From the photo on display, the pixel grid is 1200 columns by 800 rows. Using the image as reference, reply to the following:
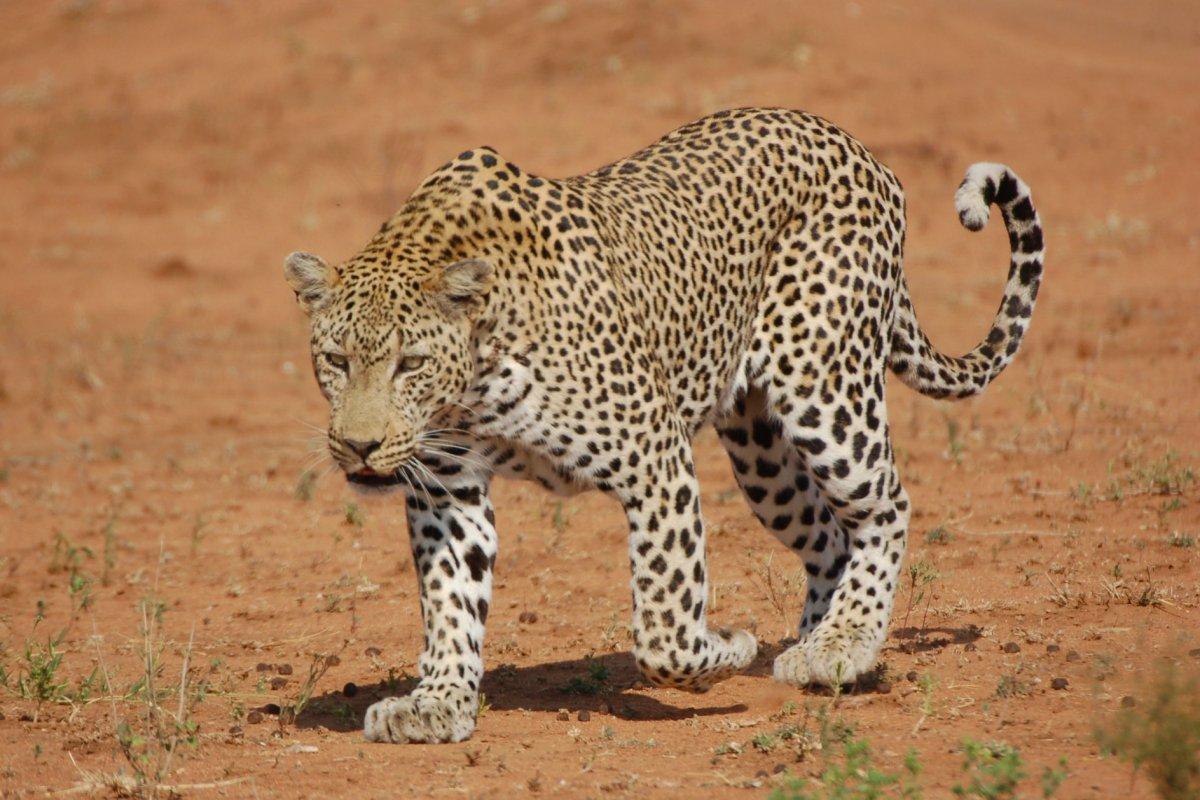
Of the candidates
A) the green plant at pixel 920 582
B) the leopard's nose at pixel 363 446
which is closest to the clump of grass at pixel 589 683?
the green plant at pixel 920 582

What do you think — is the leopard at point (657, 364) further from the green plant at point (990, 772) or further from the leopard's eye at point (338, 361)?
the green plant at point (990, 772)

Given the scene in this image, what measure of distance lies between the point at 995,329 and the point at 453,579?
2826 millimetres

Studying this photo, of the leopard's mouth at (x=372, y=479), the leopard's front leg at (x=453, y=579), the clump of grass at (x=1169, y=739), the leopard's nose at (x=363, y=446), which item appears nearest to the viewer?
the clump of grass at (x=1169, y=739)

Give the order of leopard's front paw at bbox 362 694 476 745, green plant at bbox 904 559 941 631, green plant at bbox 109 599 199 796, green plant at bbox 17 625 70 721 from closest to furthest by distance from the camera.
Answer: green plant at bbox 109 599 199 796 → leopard's front paw at bbox 362 694 476 745 → green plant at bbox 17 625 70 721 → green plant at bbox 904 559 941 631

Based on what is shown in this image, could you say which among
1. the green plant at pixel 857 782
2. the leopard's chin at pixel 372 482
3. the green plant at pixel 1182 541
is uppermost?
the leopard's chin at pixel 372 482

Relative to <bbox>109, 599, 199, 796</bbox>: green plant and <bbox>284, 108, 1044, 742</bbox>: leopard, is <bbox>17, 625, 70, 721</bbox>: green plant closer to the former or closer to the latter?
<bbox>109, 599, 199, 796</bbox>: green plant

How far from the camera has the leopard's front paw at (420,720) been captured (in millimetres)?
5887

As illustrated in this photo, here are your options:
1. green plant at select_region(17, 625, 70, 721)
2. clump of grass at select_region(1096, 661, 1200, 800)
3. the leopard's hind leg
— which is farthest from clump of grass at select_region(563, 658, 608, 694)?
clump of grass at select_region(1096, 661, 1200, 800)

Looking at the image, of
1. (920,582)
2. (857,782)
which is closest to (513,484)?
(920,582)

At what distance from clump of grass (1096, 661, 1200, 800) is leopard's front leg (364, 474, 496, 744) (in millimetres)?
2446

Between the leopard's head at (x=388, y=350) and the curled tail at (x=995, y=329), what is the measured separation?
2.27 metres

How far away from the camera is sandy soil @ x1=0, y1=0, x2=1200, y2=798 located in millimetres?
6043

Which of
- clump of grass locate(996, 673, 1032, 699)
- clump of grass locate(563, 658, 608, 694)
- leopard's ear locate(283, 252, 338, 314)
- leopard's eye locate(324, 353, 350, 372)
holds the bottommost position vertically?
clump of grass locate(563, 658, 608, 694)

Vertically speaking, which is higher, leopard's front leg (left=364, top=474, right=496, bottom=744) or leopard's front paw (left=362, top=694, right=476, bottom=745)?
leopard's front leg (left=364, top=474, right=496, bottom=744)
